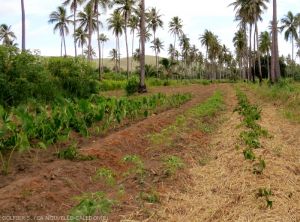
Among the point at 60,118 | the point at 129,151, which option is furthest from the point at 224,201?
the point at 60,118

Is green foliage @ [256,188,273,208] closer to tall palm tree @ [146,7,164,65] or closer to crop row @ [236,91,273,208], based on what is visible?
crop row @ [236,91,273,208]

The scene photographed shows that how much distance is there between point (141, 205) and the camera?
489cm

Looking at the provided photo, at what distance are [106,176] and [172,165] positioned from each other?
1.16 meters

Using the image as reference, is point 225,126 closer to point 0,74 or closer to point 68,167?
point 68,167

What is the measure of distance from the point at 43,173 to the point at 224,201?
2.75m

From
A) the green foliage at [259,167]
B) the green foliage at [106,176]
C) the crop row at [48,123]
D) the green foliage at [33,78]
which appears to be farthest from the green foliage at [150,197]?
the green foliage at [33,78]

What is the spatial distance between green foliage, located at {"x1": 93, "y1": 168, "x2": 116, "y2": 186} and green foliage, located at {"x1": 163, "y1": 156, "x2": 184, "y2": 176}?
85cm

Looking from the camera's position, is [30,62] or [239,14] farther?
[239,14]

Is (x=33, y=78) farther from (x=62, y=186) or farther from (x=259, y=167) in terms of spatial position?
(x=259, y=167)

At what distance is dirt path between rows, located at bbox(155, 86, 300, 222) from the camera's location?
4.64 meters

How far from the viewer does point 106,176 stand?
6.16m

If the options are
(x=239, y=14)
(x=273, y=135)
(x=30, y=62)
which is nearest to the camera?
(x=273, y=135)

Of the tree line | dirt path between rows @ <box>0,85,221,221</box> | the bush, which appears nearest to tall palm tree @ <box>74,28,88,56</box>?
the tree line

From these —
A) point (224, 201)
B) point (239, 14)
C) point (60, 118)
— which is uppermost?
point (239, 14)
